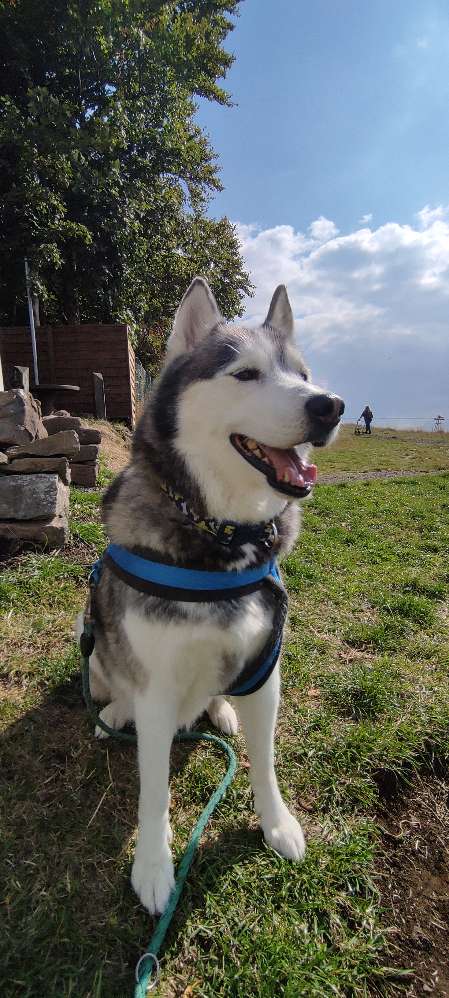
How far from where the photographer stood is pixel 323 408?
1.52 m

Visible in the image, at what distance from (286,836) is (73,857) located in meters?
0.77

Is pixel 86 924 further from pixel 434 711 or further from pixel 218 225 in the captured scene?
pixel 218 225

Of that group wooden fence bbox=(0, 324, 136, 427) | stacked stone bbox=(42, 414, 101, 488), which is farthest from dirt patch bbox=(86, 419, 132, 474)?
wooden fence bbox=(0, 324, 136, 427)

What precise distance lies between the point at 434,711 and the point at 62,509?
2.99 metres

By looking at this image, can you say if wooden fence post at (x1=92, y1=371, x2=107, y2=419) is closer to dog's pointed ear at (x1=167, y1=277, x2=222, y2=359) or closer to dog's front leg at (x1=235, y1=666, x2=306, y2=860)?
dog's pointed ear at (x1=167, y1=277, x2=222, y2=359)

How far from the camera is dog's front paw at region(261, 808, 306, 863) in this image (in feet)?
5.82

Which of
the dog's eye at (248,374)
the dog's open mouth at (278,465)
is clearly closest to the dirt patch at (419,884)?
the dog's open mouth at (278,465)

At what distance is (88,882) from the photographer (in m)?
1.66

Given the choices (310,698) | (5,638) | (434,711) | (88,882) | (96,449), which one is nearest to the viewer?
(88,882)

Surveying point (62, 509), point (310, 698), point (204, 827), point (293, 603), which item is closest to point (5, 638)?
point (62, 509)

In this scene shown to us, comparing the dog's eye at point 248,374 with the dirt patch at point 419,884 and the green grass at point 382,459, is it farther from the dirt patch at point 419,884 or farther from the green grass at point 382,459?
the green grass at point 382,459

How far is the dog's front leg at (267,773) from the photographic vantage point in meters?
1.79

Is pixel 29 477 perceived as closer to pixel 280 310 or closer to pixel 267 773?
pixel 280 310

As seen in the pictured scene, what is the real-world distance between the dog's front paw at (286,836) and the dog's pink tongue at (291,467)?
4.25 feet
